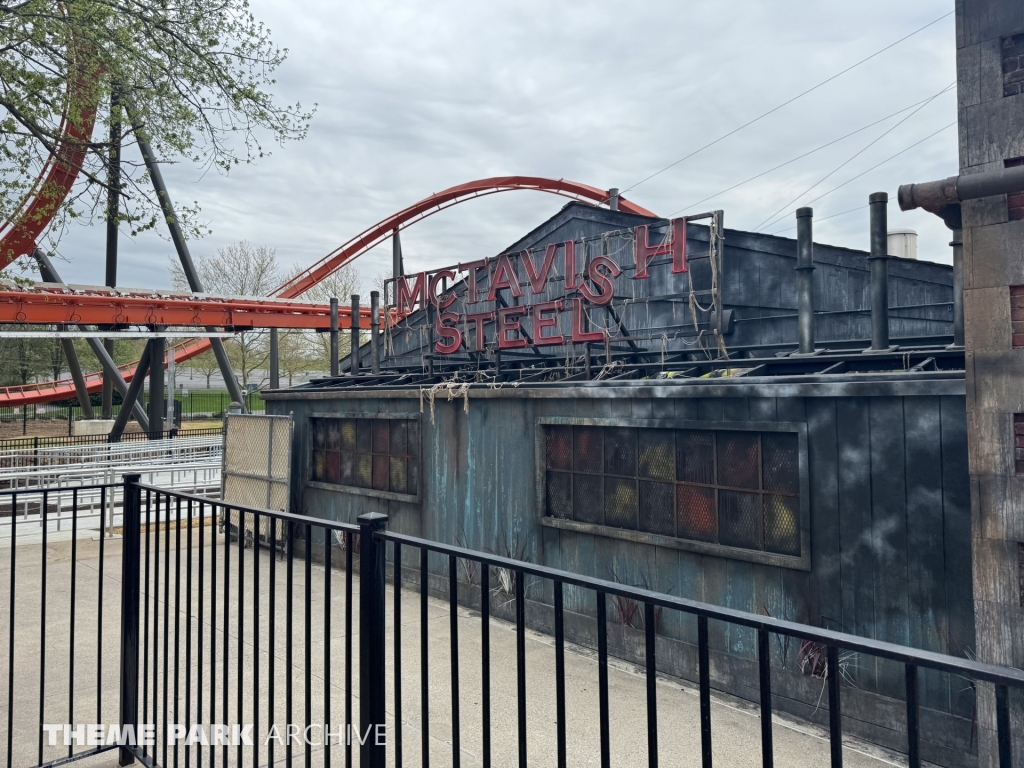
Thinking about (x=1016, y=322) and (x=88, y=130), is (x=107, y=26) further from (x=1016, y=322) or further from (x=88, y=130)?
(x=1016, y=322)

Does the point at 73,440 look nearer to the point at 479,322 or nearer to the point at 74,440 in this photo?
the point at 74,440

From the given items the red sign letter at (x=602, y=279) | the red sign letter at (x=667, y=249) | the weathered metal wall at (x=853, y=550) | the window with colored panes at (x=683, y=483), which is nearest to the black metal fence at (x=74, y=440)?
the red sign letter at (x=602, y=279)

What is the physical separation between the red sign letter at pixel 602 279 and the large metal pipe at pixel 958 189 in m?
4.91

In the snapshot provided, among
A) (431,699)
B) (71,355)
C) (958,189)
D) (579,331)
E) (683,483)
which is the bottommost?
(431,699)

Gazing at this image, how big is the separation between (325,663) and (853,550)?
13.0ft

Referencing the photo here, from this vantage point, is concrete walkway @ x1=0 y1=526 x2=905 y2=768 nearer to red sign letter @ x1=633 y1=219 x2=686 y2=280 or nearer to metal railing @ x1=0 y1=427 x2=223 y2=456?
red sign letter @ x1=633 y1=219 x2=686 y2=280

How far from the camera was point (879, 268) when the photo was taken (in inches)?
223

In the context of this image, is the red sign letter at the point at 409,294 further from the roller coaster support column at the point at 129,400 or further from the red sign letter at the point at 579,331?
the roller coaster support column at the point at 129,400

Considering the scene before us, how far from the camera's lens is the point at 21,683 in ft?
18.2

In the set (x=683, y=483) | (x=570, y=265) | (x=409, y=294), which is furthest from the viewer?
(x=409, y=294)

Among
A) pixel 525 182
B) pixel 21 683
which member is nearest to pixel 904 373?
pixel 21 683

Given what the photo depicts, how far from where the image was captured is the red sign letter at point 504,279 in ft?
35.4

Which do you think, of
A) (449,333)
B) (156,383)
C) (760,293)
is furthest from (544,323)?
(156,383)

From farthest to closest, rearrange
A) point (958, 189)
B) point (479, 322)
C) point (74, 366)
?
1. point (74, 366)
2. point (479, 322)
3. point (958, 189)
